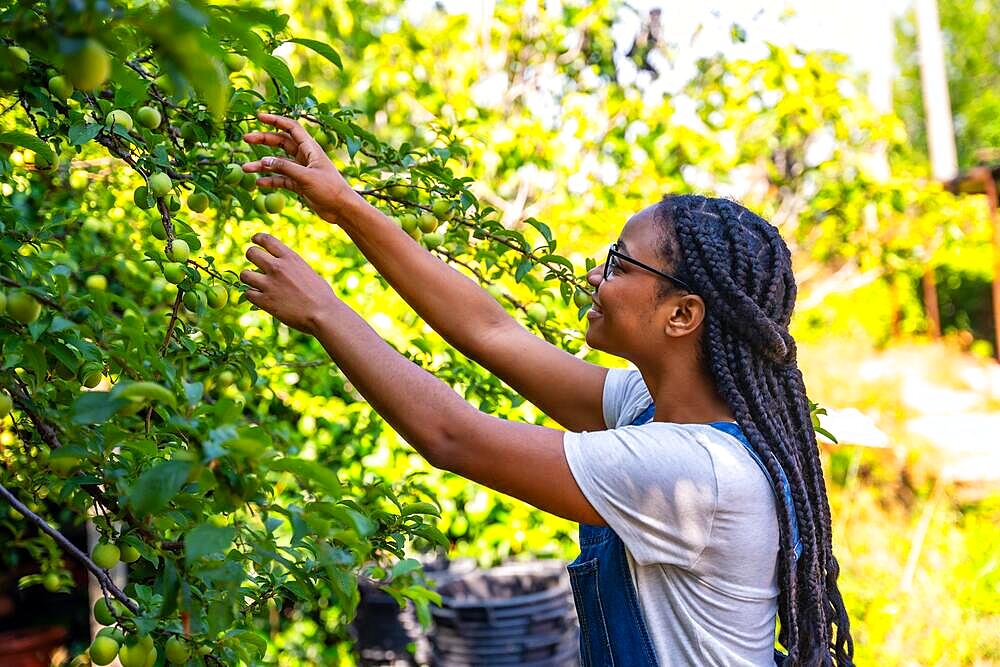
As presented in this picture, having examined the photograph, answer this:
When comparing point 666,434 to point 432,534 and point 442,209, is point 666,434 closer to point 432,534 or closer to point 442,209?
point 432,534

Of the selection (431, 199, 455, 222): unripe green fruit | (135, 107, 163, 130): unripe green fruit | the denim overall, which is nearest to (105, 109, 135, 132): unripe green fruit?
(135, 107, 163, 130): unripe green fruit

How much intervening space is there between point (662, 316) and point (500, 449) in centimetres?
33

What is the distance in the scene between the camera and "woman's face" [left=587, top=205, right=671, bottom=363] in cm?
138

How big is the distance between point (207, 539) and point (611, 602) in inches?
30.2

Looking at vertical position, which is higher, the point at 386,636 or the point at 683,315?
the point at 683,315

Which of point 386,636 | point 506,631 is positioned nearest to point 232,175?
point 506,631

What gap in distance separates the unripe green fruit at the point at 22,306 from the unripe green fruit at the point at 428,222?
0.77 metres

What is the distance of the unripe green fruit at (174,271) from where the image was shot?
1.16 m

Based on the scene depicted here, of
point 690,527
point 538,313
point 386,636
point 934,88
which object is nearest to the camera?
point 690,527

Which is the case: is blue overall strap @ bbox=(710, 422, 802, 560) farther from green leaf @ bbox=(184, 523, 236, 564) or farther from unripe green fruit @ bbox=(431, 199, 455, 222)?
green leaf @ bbox=(184, 523, 236, 564)

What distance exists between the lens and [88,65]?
0.61 metres

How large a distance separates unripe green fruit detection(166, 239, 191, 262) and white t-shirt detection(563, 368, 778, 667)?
→ 0.53 metres

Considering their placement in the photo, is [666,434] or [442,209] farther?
[442,209]

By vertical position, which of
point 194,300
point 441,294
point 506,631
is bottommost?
point 506,631
